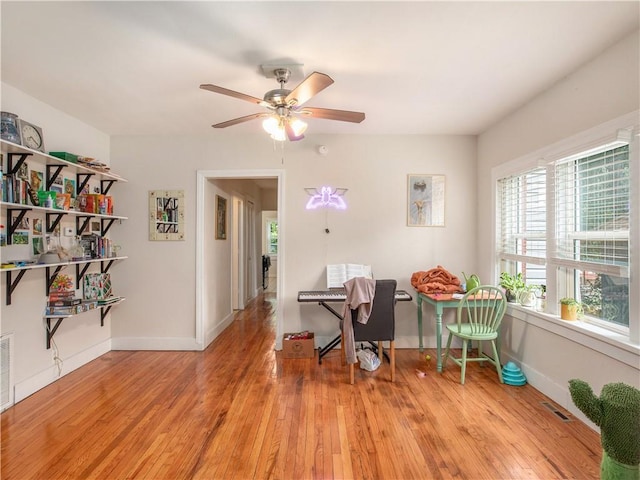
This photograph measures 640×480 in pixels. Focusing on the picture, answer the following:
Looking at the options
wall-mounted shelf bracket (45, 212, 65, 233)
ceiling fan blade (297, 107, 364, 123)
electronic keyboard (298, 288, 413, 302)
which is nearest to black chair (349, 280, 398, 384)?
electronic keyboard (298, 288, 413, 302)

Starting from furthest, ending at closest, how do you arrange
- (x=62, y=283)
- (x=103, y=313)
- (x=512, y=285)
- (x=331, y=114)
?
1. (x=103, y=313)
2. (x=512, y=285)
3. (x=62, y=283)
4. (x=331, y=114)

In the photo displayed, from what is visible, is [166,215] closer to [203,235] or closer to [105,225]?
[203,235]

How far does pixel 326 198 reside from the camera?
3.67m

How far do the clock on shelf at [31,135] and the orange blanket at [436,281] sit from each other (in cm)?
378

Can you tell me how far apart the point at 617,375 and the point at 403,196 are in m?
2.41

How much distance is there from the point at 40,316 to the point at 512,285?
4.43 m

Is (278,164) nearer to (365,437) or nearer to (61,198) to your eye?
(61,198)

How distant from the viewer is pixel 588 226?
229 centimetres

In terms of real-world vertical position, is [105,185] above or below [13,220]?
above

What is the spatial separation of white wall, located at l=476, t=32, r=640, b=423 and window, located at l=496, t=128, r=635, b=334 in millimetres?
189

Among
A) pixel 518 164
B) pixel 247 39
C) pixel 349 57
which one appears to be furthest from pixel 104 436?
pixel 518 164

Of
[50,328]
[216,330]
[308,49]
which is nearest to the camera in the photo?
[308,49]

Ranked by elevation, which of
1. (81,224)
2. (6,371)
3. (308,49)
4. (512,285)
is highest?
(308,49)

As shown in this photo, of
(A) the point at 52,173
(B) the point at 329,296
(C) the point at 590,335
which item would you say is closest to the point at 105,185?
(A) the point at 52,173
